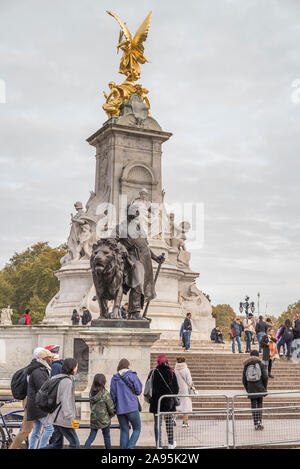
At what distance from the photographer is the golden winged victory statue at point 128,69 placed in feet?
102

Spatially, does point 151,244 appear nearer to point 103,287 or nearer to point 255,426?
point 103,287

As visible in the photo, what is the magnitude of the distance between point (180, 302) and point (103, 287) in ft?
58.5

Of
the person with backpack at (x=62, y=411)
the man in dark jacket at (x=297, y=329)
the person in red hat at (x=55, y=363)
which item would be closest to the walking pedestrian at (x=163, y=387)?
the person in red hat at (x=55, y=363)

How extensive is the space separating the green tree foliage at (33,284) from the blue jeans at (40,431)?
44.8 metres

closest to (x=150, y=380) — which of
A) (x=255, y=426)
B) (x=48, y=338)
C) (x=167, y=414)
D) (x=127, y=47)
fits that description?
(x=167, y=414)

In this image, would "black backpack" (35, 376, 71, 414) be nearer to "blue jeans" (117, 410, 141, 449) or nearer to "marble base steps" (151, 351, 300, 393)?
"blue jeans" (117, 410, 141, 449)

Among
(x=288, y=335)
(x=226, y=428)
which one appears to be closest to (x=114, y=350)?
(x=226, y=428)

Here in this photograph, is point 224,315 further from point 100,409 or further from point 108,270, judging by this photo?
point 100,409

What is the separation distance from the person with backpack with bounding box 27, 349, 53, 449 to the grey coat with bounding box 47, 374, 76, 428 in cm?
53

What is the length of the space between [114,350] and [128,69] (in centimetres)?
2342

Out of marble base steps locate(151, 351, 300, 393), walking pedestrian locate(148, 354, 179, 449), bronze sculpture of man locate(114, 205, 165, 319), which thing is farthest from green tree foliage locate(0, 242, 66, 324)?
walking pedestrian locate(148, 354, 179, 449)

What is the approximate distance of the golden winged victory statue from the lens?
31156 mm

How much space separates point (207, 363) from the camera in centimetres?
1798

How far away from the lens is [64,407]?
6.99 m
